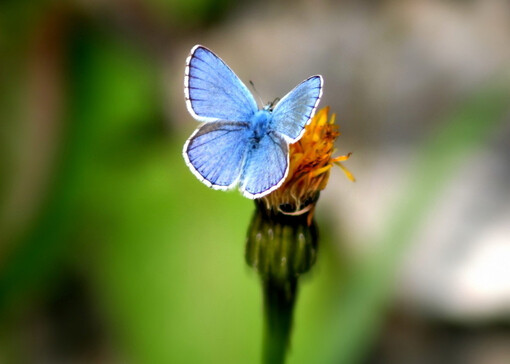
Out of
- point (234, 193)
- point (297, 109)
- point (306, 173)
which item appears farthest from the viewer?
point (234, 193)

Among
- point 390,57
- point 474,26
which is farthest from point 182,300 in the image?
point 474,26

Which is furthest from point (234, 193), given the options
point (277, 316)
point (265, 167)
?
point (265, 167)

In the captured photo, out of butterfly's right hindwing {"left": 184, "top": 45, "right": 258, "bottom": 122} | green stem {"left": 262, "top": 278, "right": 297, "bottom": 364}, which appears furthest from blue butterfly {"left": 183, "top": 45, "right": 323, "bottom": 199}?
green stem {"left": 262, "top": 278, "right": 297, "bottom": 364}

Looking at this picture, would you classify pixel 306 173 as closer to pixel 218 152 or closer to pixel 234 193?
pixel 218 152

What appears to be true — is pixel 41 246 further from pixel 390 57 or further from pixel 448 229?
pixel 390 57

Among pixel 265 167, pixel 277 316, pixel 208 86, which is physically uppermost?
pixel 208 86

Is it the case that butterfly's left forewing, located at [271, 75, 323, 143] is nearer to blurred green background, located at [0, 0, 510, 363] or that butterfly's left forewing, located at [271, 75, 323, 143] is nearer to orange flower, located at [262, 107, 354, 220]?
orange flower, located at [262, 107, 354, 220]
